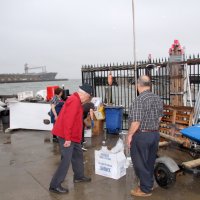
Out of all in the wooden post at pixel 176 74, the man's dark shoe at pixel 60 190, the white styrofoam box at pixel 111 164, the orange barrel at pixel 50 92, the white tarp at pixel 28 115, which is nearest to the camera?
the man's dark shoe at pixel 60 190

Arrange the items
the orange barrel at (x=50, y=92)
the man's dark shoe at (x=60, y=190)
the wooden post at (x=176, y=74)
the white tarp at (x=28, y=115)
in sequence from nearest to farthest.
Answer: the man's dark shoe at (x=60, y=190) < the wooden post at (x=176, y=74) < the white tarp at (x=28, y=115) < the orange barrel at (x=50, y=92)

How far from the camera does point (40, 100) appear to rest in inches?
418

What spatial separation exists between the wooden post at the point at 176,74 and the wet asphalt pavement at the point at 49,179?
4.74ft

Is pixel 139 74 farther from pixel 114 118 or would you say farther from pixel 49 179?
pixel 49 179

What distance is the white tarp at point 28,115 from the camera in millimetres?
10000

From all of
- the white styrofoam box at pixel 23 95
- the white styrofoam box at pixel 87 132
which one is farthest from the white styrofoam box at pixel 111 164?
the white styrofoam box at pixel 23 95

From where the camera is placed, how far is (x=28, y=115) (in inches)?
405

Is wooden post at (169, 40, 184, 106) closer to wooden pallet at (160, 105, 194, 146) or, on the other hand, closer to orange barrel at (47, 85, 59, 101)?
wooden pallet at (160, 105, 194, 146)

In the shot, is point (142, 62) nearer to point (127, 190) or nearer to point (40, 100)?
point (40, 100)

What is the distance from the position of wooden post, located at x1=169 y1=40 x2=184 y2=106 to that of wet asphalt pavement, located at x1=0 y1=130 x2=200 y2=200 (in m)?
1.44

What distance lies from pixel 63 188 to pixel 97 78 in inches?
240

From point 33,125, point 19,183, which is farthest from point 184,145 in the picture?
point 33,125

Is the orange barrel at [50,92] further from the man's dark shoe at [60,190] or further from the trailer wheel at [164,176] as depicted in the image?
the trailer wheel at [164,176]

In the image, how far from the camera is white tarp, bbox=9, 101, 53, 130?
10.0 m
